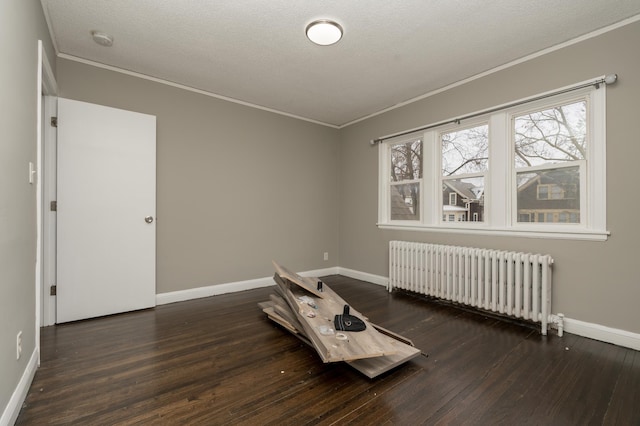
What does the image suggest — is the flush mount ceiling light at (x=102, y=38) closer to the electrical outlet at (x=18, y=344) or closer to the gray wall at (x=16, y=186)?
the gray wall at (x=16, y=186)

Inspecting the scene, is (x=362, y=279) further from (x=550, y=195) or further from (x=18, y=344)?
(x=18, y=344)

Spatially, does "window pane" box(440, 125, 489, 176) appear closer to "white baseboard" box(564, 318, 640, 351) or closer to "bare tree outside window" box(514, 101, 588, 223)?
"bare tree outside window" box(514, 101, 588, 223)

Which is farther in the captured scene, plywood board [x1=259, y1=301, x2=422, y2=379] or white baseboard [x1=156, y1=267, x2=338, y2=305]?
white baseboard [x1=156, y1=267, x2=338, y2=305]

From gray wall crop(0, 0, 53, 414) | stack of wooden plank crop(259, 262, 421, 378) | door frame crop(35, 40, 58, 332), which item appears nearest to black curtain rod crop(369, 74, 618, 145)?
stack of wooden plank crop(259, 262, 421, 378)

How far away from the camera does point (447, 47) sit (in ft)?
9.07

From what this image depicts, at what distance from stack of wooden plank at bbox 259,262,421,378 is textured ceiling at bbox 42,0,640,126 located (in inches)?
87.9

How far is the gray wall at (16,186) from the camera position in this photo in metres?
1.39

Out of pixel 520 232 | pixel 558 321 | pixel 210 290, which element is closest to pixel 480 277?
pixel 520 232

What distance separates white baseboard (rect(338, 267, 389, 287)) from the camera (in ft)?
14.4

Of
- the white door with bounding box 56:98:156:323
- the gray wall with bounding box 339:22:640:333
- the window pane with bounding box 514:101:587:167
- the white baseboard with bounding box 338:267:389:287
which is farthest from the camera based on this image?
the white baseboard with bounding box 338:267:389:287

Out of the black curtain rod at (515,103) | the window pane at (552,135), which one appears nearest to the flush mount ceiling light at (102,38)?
the black curtain rod at (515,103)

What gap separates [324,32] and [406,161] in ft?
7.56

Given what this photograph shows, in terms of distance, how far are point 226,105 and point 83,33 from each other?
1.62 meters

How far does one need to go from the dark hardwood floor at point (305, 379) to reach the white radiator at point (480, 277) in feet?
0.68
